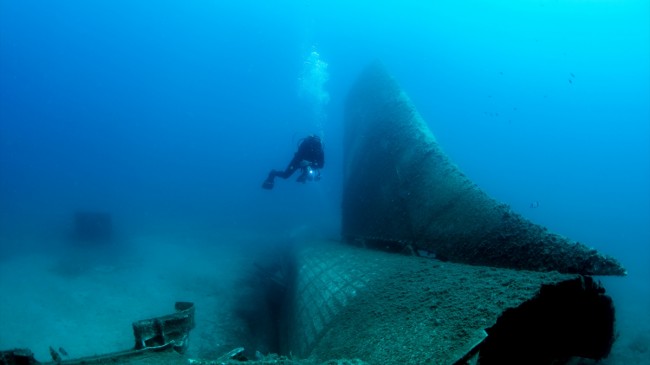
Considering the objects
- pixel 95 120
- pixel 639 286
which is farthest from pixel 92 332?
pixel 95 120

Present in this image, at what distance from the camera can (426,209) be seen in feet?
13.3

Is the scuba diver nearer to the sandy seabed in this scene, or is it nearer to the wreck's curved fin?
the wreck's curved fin

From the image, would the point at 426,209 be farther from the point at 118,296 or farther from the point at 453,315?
the point at 118,296

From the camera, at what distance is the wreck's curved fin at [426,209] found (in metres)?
2.65

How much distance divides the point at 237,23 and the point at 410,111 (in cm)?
13351

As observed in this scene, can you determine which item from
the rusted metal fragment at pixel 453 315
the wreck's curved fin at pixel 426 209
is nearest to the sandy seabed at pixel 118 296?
the wreck's curved fin at pixel 426 209

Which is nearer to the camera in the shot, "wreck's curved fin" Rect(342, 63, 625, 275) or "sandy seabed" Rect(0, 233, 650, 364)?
"wreck's curved fin" Rect(342, 63, 625, 275)

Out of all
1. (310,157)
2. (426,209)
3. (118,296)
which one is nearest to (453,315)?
(426,209)

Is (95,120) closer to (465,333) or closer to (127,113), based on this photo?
(127,113)

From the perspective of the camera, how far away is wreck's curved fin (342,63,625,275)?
2.65 meters

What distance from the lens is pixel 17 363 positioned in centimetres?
217

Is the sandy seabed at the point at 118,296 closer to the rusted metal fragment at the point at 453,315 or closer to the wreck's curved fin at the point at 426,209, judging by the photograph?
the wreck's curved fin at the point at 426,209

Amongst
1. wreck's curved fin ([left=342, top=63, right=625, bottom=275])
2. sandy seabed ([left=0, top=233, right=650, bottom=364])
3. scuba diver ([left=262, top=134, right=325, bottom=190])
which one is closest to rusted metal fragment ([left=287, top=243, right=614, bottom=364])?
wreck's curved fin ([left=342, top=63, right=625, bottom=275])

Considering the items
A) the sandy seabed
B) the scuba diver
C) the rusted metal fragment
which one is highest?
the scuba diver
